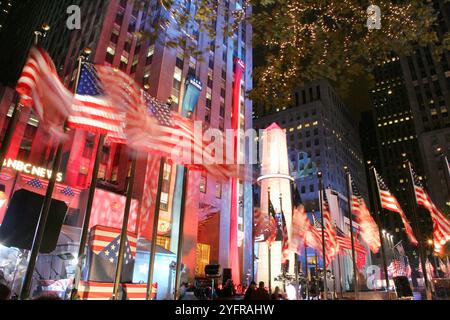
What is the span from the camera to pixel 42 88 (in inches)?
422

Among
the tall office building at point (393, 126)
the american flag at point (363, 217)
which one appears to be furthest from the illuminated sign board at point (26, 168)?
the tall office building at point (393, 126)

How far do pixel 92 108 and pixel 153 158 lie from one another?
991 inches

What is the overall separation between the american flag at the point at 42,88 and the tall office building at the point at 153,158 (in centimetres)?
1923

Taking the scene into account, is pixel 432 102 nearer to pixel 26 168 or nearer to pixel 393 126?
pixel 393 126

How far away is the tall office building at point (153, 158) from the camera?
119ft

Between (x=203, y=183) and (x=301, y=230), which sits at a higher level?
(x=203, y=183)

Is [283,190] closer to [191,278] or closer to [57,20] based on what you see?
[191,278]

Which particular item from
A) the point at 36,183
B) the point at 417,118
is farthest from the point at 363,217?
the point at 417,118

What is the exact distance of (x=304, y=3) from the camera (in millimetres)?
11969

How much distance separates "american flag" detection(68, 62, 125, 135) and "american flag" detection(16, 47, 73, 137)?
0.41 meters

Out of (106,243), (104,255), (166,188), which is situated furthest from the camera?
(166,188)

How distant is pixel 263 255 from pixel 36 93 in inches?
1159

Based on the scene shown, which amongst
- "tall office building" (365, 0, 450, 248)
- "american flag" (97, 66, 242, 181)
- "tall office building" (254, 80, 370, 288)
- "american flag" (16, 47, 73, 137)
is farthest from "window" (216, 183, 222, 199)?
"tall office building" (254, 80, 370, 288)

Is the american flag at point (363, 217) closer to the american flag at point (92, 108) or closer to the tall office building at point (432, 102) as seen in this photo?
the american flag at point (92, 108)
